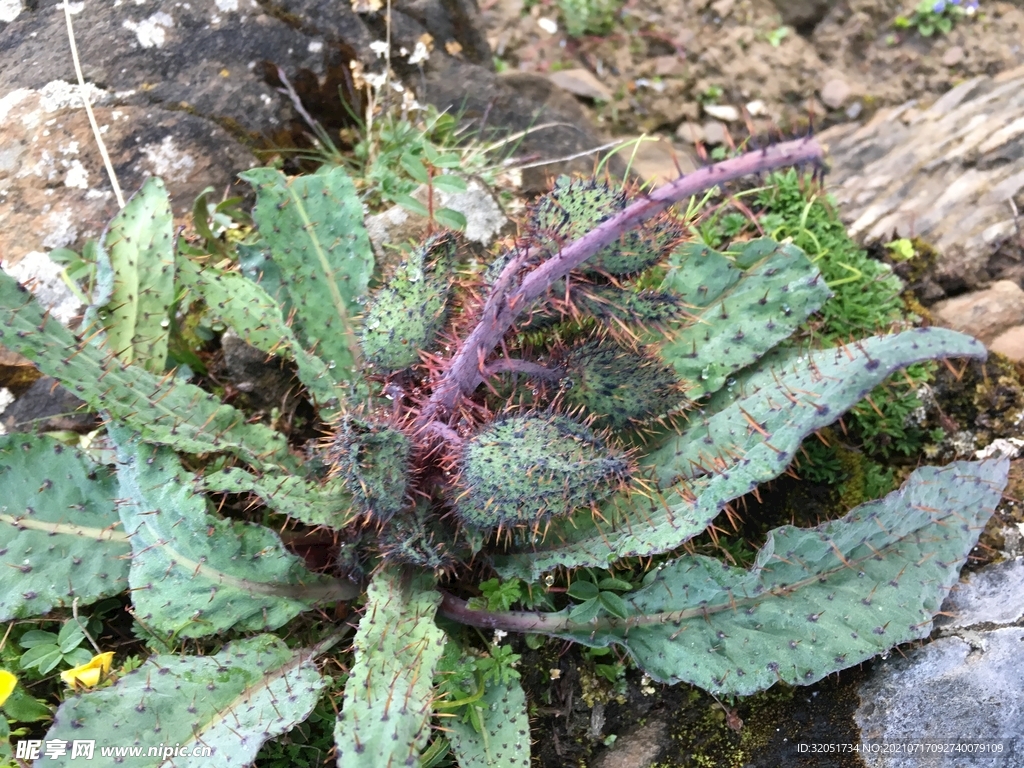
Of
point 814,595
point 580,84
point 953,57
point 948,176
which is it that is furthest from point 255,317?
point 953,57

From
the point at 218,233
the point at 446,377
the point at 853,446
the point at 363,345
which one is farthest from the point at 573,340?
the point at 218,233

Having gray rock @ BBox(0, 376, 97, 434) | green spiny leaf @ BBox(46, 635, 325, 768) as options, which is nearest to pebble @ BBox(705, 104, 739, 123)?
gray rock @ BBox(0, 376, 97, 434)

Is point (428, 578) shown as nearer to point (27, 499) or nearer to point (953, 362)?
point (27, 499)

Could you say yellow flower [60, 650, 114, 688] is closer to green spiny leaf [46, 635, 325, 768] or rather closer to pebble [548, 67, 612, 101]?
green spiny leaf [46, 635, 325, 768]

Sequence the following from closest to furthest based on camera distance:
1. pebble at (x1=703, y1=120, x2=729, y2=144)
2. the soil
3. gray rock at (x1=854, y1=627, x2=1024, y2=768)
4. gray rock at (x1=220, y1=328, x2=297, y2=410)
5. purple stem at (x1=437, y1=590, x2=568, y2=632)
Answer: gray rock at (x1=854, y1=627, x2=1024, y2=768) < purple stem at (x1=437, y1=590, x2=568, y2=632) < gray rock at (x1=220, y1=328, x2=297, y2=410) < pebble at (x1=703, y1=120, x2=729, y2=144) < the soil

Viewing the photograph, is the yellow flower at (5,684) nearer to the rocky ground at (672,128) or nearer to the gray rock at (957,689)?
the rocky ground at (672,128)

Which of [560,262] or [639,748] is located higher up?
[560,262]

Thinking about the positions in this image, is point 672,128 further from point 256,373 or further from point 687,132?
point 256,373
